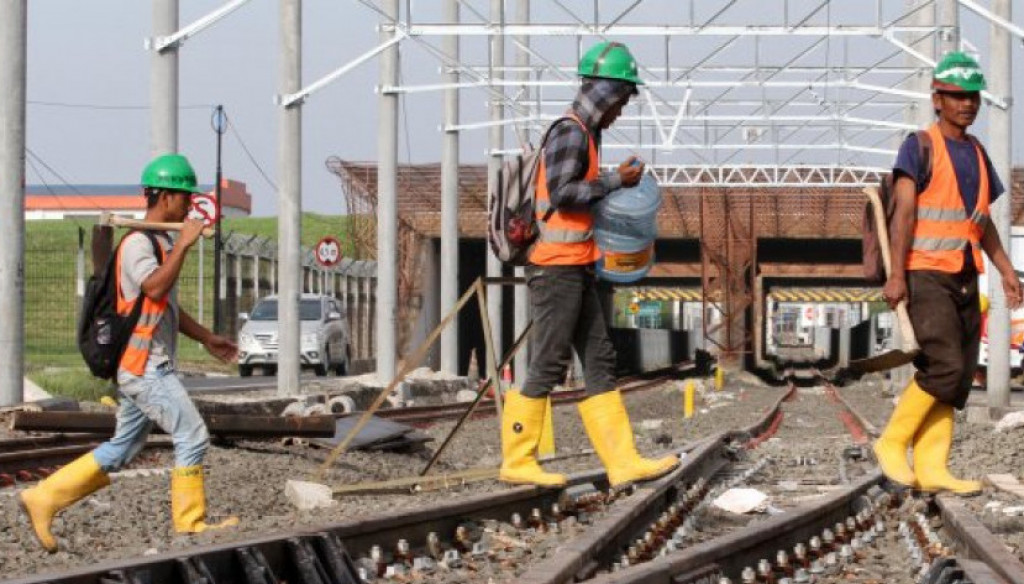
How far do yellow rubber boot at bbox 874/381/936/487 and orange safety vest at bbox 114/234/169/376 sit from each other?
11.2 feet

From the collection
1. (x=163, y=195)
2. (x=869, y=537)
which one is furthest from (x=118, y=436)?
(x=869, y=537)

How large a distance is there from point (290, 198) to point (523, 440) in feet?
58.7

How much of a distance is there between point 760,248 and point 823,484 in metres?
50.5

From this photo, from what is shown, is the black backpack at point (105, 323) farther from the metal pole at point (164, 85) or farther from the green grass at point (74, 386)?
the green grass at point (74, 386)

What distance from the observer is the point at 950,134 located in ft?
30.0

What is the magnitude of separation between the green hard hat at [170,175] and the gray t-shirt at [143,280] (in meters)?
0.22

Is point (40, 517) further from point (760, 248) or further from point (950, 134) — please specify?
point (760, 248)

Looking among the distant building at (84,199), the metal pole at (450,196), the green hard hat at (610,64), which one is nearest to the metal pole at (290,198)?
the metal pole at (450,196)

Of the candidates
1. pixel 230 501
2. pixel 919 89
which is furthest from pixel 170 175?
pixel 919 89

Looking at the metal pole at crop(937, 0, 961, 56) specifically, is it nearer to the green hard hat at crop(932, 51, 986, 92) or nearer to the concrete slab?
the green hard hat at crop(932, 51, 986, 92)

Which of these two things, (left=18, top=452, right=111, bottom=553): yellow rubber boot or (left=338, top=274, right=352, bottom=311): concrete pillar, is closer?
(left=18, top=452, right=111, bottom=553): yellow rubber boot

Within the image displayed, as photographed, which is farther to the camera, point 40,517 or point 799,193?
point 799,193

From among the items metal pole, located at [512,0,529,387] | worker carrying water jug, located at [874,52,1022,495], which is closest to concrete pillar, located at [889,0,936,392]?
metal pole, located at [512,0,529,387]

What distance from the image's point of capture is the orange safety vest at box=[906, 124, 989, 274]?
29.2ft
